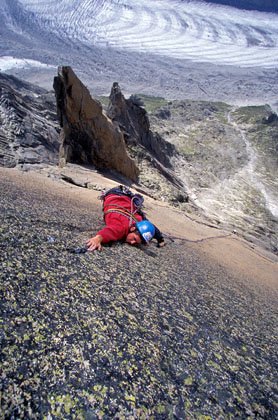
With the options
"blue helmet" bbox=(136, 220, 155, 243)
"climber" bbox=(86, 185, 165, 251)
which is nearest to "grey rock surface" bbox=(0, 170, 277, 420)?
"climber" bbox=(86, 185, 165, 251)

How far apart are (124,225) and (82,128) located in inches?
442

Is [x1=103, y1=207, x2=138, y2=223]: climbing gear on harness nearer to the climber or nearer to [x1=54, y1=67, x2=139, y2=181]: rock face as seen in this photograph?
the climber

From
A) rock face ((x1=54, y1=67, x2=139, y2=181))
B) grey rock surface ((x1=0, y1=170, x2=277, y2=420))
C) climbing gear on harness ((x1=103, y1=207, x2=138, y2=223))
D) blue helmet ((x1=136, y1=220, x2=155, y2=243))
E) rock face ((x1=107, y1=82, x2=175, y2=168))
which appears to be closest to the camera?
grey rock surface ((x1=0, y1=170, x2=277, y2=420))

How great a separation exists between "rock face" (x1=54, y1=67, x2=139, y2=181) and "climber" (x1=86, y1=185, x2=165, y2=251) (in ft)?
27.2

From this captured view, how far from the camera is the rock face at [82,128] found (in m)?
15.9

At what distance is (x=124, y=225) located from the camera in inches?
257

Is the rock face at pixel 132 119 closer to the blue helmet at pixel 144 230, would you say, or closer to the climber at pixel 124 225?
the climber at pixel 124 225

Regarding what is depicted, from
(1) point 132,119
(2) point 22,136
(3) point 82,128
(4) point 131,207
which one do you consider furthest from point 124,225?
(1) point 132,119

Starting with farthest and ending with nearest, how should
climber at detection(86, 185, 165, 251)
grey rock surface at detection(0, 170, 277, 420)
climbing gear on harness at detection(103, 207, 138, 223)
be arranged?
climbing gear on harness at detection(103, 207, 138, 223) < climber at detection(86, 185, 165, 251) < grey rock surface at detection(0, 170, 277, 420)

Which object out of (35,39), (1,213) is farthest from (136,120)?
(35,39)

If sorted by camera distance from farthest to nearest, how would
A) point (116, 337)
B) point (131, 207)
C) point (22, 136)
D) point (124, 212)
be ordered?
point (22, 136), point (131, 207), point (124, 212), point (116, 337)

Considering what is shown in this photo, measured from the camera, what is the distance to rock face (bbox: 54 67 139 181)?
15.9 m

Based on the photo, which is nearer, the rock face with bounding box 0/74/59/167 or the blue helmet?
the blue helmet

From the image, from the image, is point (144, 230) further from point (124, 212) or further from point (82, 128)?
point (82, 128)
